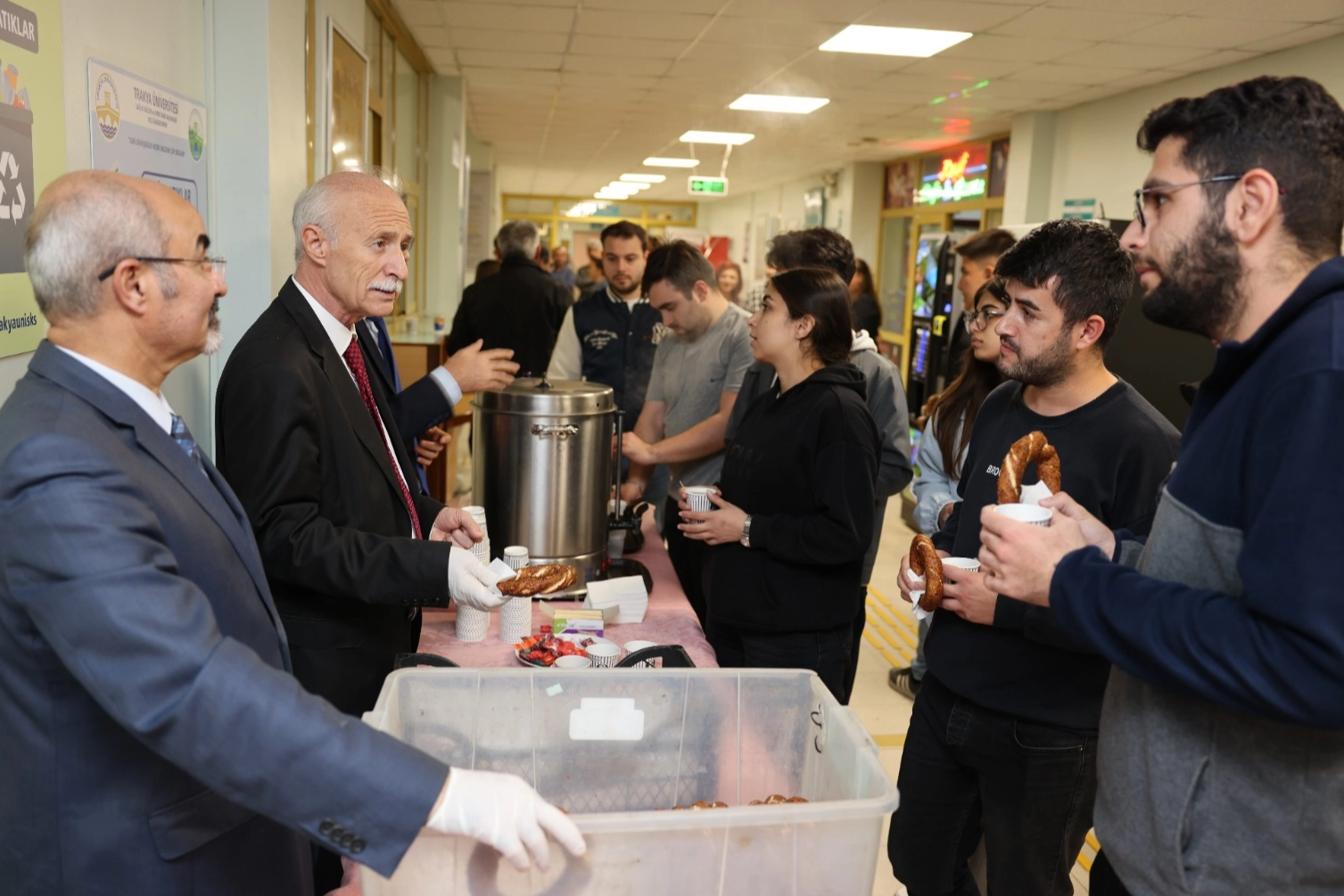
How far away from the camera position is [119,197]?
3.69ft

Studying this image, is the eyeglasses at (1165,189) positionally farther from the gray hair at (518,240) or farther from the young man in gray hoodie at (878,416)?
the gray hair at (518,240)

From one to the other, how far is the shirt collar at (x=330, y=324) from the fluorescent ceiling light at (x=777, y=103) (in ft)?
22.3

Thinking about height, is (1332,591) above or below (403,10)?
below

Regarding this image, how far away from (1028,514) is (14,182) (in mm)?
1561

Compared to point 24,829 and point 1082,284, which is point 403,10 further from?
point 24,829

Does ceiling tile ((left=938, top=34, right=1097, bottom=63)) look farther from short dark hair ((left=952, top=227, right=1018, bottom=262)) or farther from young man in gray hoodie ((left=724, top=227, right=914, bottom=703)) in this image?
young man in gray hoodie ((left=724, top=227, right=914, bottom=703))

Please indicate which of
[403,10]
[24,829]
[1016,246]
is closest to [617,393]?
[1016,246]

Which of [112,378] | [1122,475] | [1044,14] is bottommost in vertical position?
[1122,475]

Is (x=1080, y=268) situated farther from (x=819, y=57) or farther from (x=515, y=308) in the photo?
(x=819, y=57)

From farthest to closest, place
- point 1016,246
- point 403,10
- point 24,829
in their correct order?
1. point 403,10
2. point 1016,246
3. point 24,829

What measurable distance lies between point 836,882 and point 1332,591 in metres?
0.61

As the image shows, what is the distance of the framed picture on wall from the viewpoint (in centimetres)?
382

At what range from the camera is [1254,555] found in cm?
106

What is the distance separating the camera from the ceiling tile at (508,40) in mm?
6383
